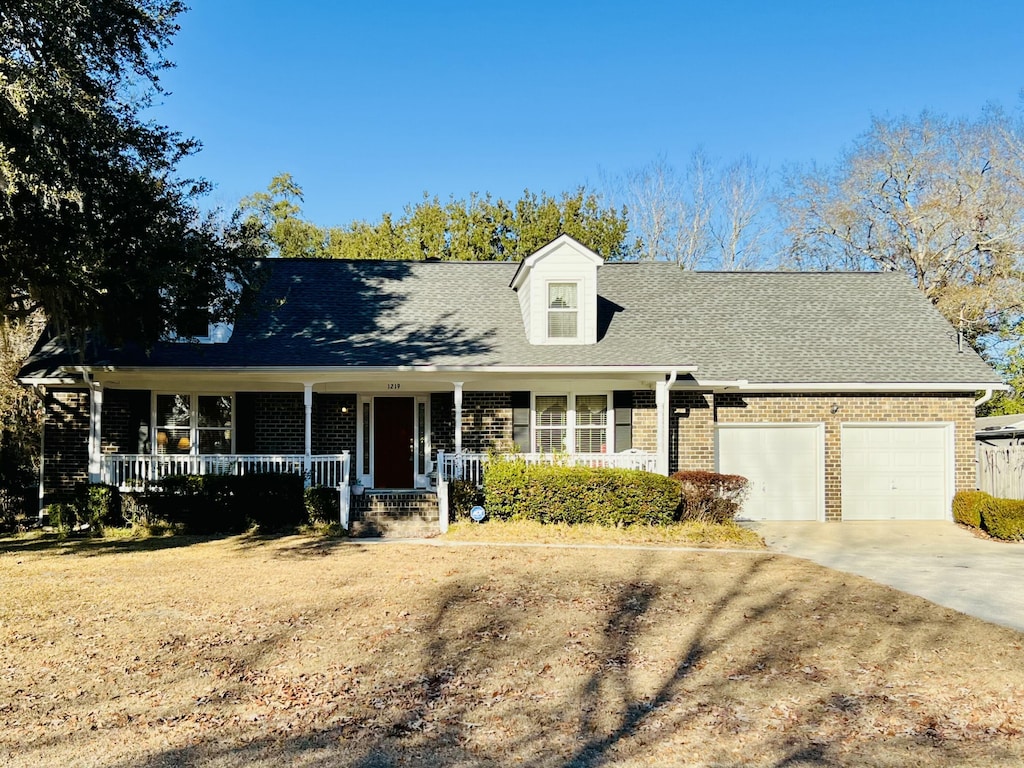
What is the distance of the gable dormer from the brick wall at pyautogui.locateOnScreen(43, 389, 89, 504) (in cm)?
899

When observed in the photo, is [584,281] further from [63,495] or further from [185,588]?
[63,495]

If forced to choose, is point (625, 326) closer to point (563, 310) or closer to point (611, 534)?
point (563, 310)

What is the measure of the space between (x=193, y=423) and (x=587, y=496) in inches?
319

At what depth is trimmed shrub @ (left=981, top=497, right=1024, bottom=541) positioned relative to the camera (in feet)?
46.4

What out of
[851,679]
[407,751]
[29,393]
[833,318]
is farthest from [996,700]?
[29,393]

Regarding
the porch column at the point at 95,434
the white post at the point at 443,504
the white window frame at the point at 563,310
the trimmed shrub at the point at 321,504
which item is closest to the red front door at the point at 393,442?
the trimmed shrub at the point at 321,504

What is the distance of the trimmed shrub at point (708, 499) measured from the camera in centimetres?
1441

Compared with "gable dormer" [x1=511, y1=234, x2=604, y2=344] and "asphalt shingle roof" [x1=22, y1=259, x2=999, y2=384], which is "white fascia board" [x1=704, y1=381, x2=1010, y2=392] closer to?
"asphalt shingle roof" [x1=22, y1=259, x2=999, y2=384]

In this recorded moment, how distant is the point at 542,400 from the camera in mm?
16719

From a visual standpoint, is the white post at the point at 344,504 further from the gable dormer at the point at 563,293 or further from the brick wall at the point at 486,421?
the gable dormer at the point at 563,293

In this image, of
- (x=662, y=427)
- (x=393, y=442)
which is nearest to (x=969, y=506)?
(x=662, y=427)

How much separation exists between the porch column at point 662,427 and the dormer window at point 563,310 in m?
2.31

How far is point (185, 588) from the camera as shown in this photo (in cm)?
962

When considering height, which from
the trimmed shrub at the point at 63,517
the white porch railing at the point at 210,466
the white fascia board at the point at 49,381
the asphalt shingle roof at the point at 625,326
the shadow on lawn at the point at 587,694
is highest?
the asphalt shingle roof at the point at 625,326
